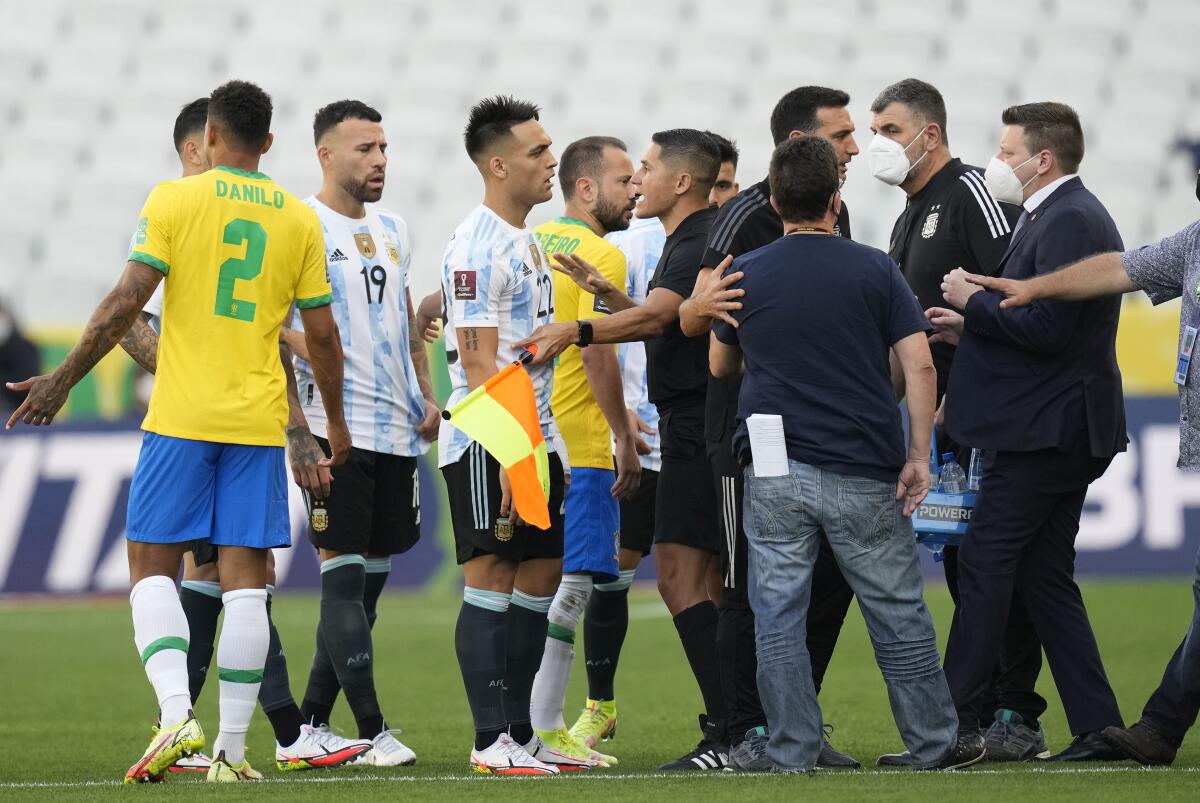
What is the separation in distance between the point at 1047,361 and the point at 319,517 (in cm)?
276

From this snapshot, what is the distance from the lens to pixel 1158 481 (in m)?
13.4

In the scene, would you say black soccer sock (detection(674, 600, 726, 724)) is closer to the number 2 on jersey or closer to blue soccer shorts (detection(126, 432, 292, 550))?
blue soccer shorts (detection(126, 432, 292, 550))

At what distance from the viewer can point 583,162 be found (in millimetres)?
7070

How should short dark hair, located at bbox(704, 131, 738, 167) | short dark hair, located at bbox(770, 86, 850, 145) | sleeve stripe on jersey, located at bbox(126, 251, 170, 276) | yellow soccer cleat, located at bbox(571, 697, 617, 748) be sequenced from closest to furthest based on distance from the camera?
sleeve stripe on jersey, located at bbox(126, 251, 170, 276) < short dark hair, located at bbox(770, 86, 850, 145) < yellow soccer cleat, located at bbox(571, 697, 617, 748) < short dark hair, located at bbox(704, 131, 738, 167)

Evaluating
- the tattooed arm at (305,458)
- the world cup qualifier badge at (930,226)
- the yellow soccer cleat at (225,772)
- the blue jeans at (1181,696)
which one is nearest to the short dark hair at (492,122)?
the tattooed arm at (305,458)

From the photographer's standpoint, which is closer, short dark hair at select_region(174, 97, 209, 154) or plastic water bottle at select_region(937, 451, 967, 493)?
plastic water bottle at select_region(937, 451, 967, 493)

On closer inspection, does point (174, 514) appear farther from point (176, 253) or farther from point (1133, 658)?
point (1133, 658)

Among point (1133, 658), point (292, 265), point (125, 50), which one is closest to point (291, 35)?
point (125, 50)

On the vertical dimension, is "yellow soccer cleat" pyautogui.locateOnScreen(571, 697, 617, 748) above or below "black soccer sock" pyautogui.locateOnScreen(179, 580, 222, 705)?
below

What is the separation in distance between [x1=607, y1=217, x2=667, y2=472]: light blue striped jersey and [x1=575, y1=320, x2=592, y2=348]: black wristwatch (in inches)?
60.4

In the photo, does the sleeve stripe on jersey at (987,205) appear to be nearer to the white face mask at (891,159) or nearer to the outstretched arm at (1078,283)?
the white face mask at (891,159)

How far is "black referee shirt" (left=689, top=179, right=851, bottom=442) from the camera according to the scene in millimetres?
5793

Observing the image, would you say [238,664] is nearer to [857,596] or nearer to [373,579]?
[373,579]

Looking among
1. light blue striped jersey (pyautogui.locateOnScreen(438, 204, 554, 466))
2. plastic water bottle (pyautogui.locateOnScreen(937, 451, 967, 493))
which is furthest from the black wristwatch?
plastic water bottle (pyautogui.locateOnScreen(937, 451, 967, 493))
